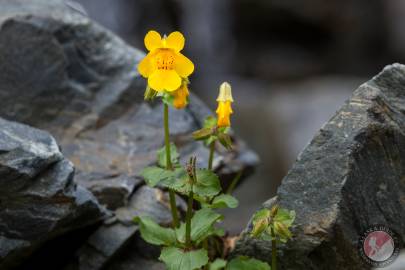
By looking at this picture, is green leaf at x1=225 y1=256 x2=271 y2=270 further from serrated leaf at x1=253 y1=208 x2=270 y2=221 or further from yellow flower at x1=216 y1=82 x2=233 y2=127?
yellow flower at x1=216 y1=82 x2=233 y2=127

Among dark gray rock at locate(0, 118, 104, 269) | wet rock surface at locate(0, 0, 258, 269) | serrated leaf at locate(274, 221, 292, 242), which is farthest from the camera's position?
wet rock surface at locate(0, 0, 258, 269)

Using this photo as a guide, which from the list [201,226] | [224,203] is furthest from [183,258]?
[224,203]

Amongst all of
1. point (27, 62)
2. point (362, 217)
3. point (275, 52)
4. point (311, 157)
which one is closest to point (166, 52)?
point (311, 157)

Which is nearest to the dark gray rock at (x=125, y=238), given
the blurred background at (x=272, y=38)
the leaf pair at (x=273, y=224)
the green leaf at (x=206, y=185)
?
the green leaf at (x=206, y=185)

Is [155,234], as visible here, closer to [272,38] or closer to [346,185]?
[346,185]

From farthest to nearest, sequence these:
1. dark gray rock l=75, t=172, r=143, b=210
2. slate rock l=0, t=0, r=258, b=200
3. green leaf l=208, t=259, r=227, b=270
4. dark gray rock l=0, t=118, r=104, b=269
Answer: slate rock l=0, t=0, r=258, b=200 → dark gray rock l=75, t=172, r=143, b=210 → green leaf l=208, t=259, r=227, b=270 → dark gray rock l=0, t=118, r=104, b=269

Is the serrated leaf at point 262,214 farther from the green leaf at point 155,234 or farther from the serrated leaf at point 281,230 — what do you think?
the green leaf at point 155,234

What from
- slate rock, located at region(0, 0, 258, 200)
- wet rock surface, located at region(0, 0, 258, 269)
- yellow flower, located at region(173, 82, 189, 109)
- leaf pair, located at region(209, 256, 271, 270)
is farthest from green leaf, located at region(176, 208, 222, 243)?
slate rock, located at region(0, 0, 258, 200)
